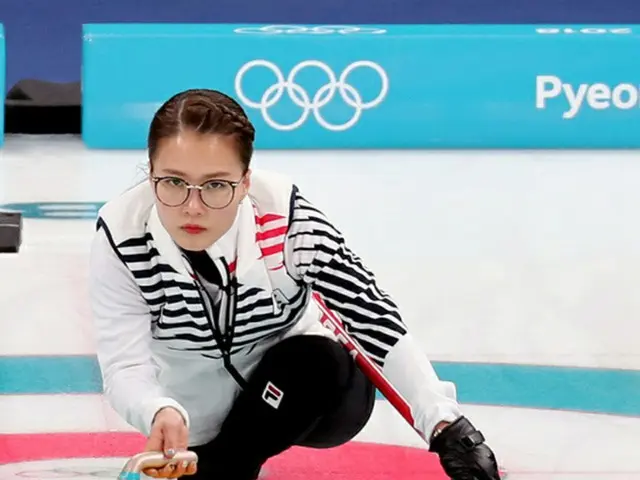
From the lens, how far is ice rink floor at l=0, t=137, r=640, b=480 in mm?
2830

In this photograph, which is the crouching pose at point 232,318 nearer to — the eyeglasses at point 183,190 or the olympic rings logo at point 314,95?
the eyeglasses at point 183,190

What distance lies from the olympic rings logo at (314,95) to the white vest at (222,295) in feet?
12.6

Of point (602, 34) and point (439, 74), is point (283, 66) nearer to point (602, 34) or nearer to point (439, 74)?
point (439, 74)

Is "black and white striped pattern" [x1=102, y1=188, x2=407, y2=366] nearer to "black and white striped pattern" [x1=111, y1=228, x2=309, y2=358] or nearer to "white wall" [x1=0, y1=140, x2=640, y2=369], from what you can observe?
"black and white striped pattern" [x1=111, y1=228, x2=309, y2=358]

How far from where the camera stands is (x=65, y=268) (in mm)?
4352

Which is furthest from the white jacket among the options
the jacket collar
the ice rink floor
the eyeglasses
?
the ice rink floor

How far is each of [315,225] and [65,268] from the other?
212cm

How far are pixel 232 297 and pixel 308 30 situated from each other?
4192 mm

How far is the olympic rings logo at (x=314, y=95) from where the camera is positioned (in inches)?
249

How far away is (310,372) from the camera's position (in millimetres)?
2504

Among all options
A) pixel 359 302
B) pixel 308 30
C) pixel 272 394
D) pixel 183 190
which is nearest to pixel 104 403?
pixel 272 394

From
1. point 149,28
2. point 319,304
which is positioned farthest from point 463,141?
point 319,304

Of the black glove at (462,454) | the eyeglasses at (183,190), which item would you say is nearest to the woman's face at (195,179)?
the eyeglasses at (183,190)

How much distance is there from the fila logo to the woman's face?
1.30ft
